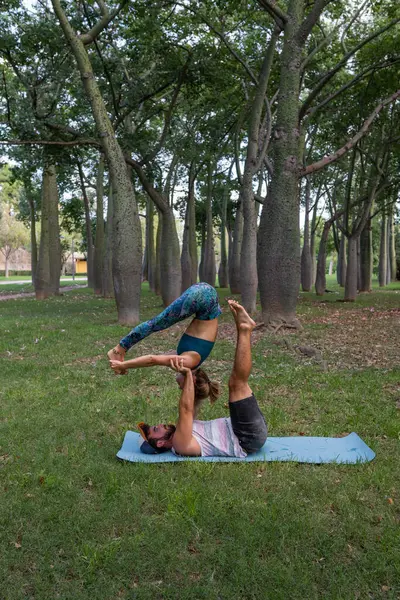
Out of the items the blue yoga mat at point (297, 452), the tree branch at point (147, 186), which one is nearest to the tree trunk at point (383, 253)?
the tree branch at point (147, 186)

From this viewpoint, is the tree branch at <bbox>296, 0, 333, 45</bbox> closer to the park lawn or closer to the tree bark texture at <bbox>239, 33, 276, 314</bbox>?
the tree bark texture at <bbox>239, 33, 276, 314</bbox>

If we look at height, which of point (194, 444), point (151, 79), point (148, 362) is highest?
point (151, 79)

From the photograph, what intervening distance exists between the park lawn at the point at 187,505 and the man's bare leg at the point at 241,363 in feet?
2.16

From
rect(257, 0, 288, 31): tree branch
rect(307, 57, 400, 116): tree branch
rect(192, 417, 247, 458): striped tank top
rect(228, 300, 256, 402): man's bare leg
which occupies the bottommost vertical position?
rect(192, 417, 247, 458): striped tank top

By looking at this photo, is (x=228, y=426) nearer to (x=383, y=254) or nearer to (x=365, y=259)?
(x=365, y=259)

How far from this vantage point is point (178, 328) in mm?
13094

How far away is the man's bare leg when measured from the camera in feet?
15.4

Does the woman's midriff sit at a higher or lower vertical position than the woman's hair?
higher

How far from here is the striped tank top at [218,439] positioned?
15.8 ft

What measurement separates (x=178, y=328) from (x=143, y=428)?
26.9 ft

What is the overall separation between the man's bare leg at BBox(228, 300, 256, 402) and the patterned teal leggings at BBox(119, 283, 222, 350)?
0.19 metres

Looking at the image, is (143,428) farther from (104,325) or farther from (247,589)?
(104,325)

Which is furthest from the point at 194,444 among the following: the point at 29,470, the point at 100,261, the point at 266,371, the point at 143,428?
the point at 100,261

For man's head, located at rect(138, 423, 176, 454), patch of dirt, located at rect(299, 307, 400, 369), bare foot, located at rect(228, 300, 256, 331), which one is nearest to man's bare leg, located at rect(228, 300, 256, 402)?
bare foot, located at rect(228, 300, 256, 331)
